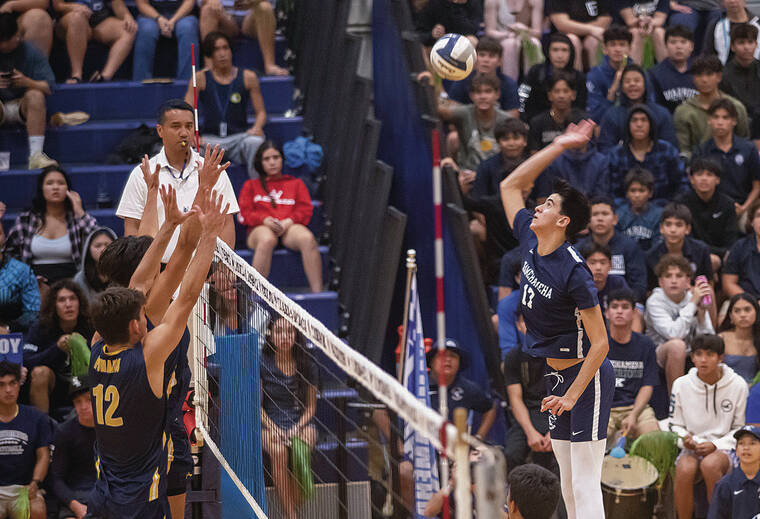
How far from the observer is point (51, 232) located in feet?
35.4

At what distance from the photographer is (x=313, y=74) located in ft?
42.8

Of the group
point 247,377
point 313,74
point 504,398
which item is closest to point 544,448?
point 504,398

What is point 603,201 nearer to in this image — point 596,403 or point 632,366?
point 632,366

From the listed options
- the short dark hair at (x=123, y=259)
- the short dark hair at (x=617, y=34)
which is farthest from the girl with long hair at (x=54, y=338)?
the short dark hair at (x=617, y=34)

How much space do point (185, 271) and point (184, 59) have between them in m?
7.13

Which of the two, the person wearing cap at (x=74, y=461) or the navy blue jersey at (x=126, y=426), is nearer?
the navy blue jersey at (x=126, y=426)

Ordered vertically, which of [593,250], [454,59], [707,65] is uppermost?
[454,59]

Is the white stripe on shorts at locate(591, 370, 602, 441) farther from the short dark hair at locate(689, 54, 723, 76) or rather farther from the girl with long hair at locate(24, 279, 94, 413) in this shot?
the short dark hair at locate(689, 54, 723, 76)

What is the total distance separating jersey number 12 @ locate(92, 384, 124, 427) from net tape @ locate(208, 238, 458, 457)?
3.53 ft

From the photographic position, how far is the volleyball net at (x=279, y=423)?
6.65 meters

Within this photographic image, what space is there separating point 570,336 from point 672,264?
4432mm

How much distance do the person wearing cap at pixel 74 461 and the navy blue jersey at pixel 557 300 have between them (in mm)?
4410

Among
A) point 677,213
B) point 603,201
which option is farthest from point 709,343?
point 603,201

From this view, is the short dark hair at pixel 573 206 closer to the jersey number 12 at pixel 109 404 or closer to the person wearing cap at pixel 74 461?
the jersey number 12 at pixel 109 404
